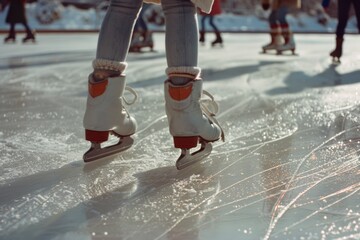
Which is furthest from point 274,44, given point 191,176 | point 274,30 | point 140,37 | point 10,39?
point 191,176

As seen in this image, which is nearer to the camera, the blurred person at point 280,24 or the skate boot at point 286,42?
the skate boot at point 286,42

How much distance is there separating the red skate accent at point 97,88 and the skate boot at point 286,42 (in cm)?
515

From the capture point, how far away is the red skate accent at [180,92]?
1598 mm

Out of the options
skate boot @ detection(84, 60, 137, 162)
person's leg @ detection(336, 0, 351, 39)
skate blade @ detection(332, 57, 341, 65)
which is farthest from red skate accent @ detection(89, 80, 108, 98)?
person's leg @ detection(336, 0, 351, 39)

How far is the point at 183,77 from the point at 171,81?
38 millimetres

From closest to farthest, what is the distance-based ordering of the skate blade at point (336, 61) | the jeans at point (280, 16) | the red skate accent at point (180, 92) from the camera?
the red skate accent at point (180, 92), the skate blade at point (336, 61), the jeans at point (280, 16)

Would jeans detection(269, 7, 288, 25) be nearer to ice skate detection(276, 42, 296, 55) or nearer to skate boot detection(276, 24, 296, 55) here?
skate boot detection(276, 24, 296, 55)

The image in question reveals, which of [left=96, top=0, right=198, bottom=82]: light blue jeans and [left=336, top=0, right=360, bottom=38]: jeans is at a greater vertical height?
[left=96, top=0, right=198, bottom=82]: light blue jeans

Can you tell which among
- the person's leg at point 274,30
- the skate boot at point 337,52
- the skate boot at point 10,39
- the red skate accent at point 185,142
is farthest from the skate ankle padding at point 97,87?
the skate boot at point 10,39

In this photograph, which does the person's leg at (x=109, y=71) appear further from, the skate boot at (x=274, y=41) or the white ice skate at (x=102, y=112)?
the skate boot at (x=274, y=41)

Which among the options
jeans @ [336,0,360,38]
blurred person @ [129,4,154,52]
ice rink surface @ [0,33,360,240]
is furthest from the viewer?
blurred person @ [129,4,154,52]

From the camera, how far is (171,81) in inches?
64.1

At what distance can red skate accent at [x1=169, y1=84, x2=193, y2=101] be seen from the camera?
1.60 metres

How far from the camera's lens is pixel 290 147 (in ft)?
6.12
